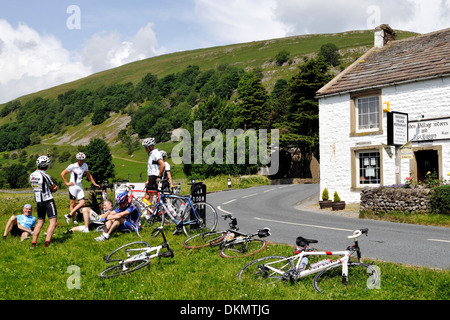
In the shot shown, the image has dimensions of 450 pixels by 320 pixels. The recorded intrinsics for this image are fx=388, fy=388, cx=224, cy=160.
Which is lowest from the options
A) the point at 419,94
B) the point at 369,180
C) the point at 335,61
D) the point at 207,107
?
the point at 369,180

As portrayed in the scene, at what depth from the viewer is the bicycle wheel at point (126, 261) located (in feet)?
21.9

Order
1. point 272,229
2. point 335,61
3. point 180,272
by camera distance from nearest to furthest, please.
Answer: point 180,272
point 272,229
point 335,61

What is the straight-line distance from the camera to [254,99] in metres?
63.9

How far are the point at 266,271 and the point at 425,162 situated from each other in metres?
14.4

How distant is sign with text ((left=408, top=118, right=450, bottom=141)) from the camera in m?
16.3

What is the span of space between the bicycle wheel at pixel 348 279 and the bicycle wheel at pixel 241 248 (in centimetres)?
188

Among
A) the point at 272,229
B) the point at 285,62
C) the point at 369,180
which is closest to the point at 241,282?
the point at 272,229

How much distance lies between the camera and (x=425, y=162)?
1769cm

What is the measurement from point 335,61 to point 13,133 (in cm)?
12888

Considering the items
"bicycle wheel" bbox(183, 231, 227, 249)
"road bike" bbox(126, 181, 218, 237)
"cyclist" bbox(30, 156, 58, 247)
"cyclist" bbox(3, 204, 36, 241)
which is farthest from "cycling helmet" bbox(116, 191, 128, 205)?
"cyclist" bbox(3, 204, 36, 241)

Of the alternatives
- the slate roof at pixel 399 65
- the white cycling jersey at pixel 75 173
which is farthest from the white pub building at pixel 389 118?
the white cycling jersey at pixel 75 173

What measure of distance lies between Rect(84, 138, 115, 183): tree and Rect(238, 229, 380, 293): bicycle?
262ft
